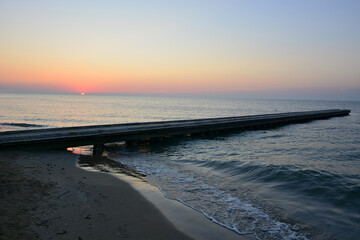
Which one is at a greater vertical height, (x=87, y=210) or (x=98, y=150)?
(x=87, y=210)

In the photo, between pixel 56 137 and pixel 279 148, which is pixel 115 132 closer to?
pixel 56 137

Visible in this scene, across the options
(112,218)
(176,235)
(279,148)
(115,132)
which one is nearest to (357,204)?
(176,235)

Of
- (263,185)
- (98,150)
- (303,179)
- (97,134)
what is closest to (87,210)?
(263,185)

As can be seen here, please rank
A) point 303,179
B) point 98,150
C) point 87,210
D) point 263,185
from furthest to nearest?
point 98,150
point 303,179
point 263,185
point 87,210

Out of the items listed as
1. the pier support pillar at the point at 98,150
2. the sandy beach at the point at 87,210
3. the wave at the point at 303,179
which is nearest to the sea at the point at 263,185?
the wave at the point at 303,179

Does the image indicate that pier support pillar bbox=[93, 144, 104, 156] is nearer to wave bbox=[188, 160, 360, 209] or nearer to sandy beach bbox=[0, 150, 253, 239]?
sandy beach bbox=[0, 150, 253, 239]

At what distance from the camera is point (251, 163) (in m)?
13.5

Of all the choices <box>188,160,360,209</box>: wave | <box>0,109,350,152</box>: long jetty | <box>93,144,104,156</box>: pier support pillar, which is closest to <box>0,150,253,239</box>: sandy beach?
<box>0,109,350,152</box>: long jetty

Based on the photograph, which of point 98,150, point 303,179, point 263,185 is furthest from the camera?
point 98,150

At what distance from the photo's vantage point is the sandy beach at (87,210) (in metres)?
5.16

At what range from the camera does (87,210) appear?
626 cm

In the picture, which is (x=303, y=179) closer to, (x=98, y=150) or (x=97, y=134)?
(x=98, y=150)

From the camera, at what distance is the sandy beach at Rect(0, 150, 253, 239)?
5.16 meters

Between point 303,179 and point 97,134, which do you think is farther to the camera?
point 97,134
